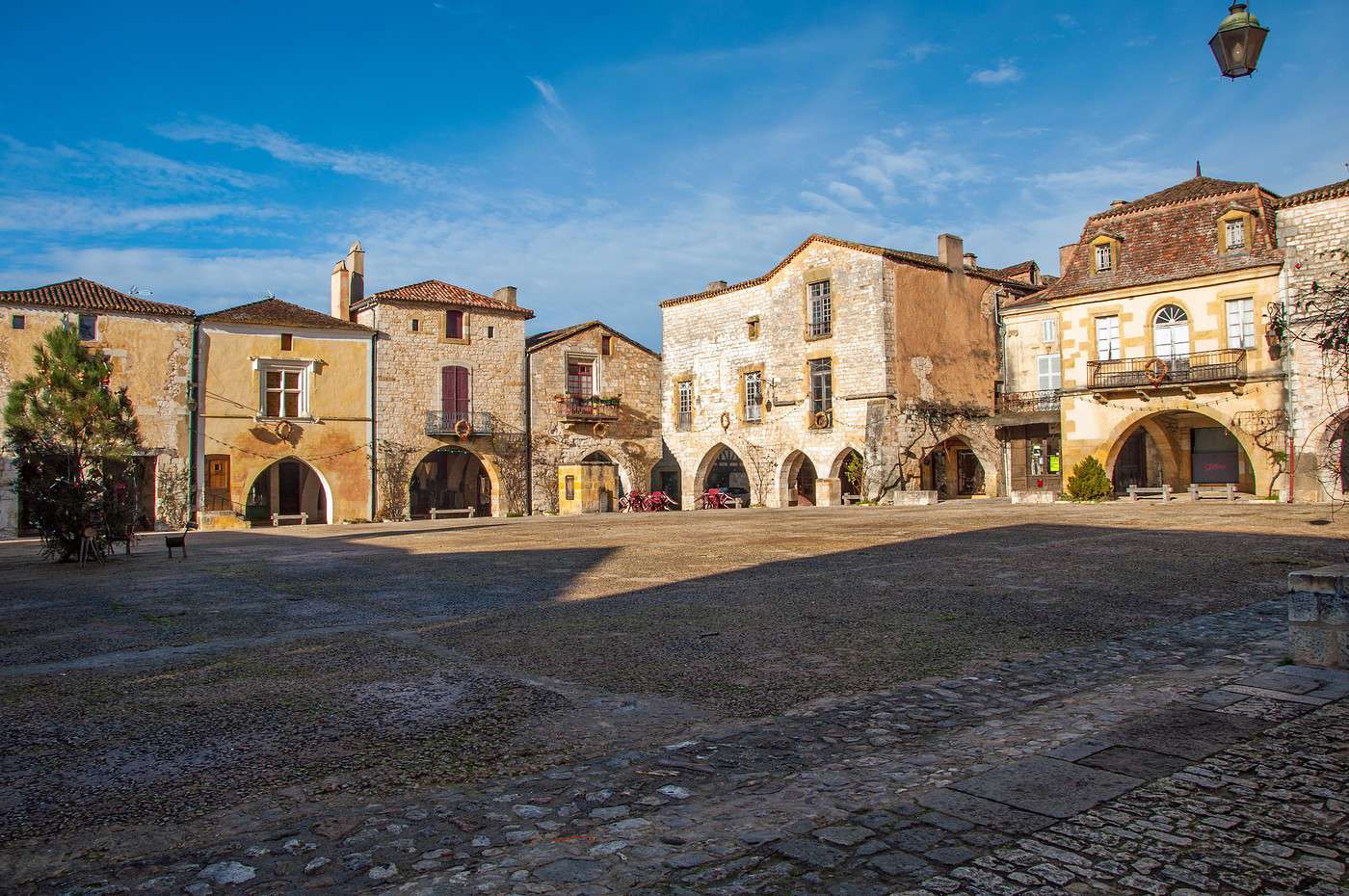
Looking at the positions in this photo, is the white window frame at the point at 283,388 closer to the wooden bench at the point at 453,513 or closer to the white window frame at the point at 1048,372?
the wooden bench at the point at 453,513

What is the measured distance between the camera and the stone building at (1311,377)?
68.4ft

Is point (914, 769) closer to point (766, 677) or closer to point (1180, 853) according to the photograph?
point (1180, 853)

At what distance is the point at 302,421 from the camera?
1137 inches

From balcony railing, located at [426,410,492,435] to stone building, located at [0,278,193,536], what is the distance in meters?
7.30

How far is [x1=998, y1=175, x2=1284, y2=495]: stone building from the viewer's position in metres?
23.2

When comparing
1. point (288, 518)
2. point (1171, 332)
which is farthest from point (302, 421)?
point (1171, 332)

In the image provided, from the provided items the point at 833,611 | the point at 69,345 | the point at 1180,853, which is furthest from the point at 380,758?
the point at 69,345

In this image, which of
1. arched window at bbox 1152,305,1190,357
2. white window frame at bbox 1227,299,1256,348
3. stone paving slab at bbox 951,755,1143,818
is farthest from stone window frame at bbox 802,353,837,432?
stone paving slab at bbox 951,755,1143,818

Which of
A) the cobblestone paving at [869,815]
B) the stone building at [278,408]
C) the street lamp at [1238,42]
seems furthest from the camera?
the stone building at [278,408]

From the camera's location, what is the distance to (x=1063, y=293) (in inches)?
1066

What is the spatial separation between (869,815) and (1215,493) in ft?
81.5

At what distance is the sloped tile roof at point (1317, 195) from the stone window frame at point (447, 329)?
23774 millimetres

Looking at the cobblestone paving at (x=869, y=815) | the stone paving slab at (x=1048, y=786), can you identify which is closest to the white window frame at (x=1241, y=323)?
the cobblestone paving at (x=869, y=815)

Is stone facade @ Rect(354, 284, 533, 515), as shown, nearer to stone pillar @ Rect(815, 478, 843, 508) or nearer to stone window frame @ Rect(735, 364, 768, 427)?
stone window frame @ Rect(735, 364, 768, 427)
